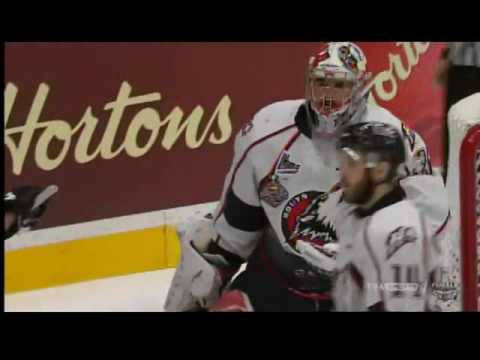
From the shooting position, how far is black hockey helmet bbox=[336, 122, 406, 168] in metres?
2.74

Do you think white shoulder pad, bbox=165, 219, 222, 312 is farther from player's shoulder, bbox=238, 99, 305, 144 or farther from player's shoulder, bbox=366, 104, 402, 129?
player's shoulder, bbox=366, 104, 402, 129

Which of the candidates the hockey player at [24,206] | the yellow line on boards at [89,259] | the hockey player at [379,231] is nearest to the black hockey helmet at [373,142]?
the hockey player at [379,231]

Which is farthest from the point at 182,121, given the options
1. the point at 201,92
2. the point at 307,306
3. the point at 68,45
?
the point at 307,306

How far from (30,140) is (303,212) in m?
0.78

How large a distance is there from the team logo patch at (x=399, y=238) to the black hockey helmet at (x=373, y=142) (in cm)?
18

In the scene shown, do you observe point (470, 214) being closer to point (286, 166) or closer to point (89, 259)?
point (286, 166)

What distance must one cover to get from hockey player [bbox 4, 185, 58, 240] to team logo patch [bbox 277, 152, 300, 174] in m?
0.63

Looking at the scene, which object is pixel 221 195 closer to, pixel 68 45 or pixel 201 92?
pixel 201 92

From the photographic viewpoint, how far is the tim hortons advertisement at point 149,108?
2.75 m

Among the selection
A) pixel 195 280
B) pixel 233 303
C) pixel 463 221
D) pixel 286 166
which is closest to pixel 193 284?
pixel 195 280

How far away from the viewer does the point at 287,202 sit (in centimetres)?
277

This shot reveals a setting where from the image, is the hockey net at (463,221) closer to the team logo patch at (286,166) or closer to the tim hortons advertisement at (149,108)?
the tim hortons advertisement at (149,108)

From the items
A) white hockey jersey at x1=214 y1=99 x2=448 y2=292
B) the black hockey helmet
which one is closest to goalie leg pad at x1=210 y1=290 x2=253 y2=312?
white hockey jersey at x1=214 y1=99 x2=448 y2=292

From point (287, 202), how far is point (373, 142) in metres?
0.29
